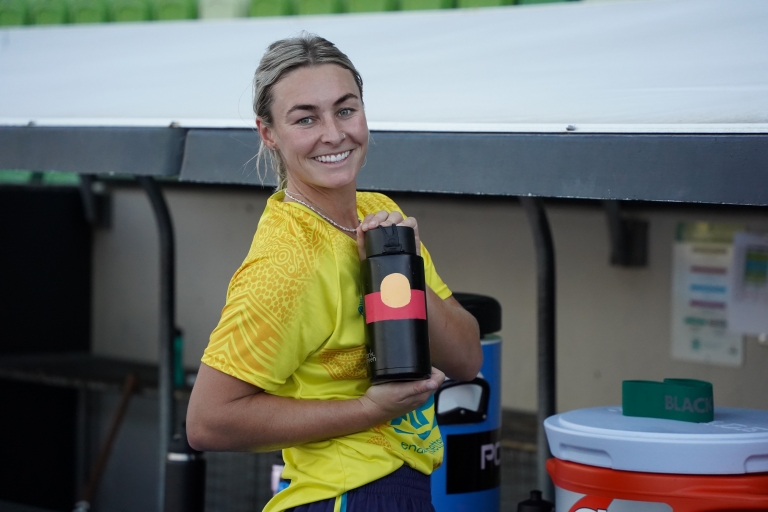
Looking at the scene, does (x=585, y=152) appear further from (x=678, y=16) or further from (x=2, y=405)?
(x=2, y=405)

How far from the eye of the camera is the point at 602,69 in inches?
88.5

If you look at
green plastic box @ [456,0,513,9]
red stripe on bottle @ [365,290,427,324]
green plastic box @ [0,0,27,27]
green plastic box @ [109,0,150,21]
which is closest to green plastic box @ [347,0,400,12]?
green plastic box @ [456,0,513,9]

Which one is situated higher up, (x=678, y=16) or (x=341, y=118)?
(x=678, y=16)

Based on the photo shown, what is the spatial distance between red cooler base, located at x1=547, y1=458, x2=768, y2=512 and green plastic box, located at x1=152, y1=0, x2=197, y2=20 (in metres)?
3.24

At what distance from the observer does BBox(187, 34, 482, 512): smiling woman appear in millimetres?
1325

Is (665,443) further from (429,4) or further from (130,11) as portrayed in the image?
(130,11)

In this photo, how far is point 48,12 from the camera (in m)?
4.96

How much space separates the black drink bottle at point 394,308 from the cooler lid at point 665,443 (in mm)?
593

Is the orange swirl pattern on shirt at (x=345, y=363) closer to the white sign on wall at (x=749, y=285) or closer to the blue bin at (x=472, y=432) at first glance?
the blue bin at (x=472, y=432)

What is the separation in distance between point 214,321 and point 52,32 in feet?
5.75

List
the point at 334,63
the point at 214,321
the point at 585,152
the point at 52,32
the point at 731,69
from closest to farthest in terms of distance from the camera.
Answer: the point at 334,63 → the point at 585,152 → the point at 731,69 → the point at 52,32 → the point at 214,321

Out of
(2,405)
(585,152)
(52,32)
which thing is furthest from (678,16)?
(2,405)

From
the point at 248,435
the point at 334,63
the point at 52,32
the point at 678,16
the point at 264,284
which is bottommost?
the point at 248,435

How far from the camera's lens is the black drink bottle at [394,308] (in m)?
1.35
